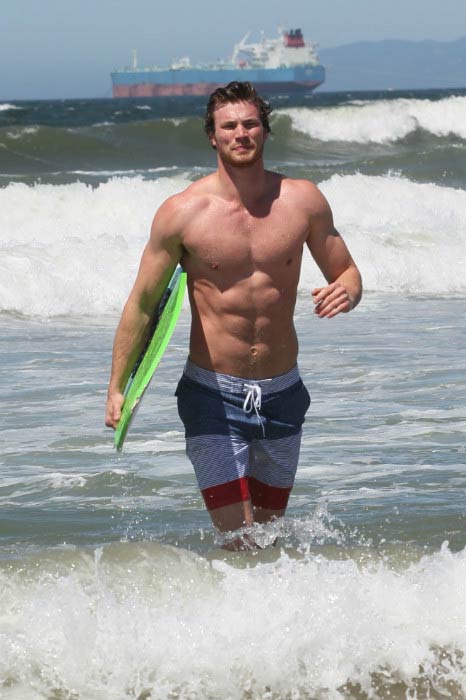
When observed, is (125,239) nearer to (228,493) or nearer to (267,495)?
(267,495)

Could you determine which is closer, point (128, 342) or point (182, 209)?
point (182, 209)

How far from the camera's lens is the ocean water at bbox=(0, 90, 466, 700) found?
12.9 feet

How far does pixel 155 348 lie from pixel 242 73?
116973 millimetres

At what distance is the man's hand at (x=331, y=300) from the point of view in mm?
4121

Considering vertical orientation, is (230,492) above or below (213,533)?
above

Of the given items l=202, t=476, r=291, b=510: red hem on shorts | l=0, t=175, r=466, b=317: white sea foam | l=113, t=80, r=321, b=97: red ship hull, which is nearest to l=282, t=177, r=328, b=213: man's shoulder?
l=202, t=476, r=291, b=510: red hem on shorts

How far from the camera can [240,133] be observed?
4.11 meters

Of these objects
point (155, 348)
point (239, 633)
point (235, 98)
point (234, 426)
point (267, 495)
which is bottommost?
point (239, 633)

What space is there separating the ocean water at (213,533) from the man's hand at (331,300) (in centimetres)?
88

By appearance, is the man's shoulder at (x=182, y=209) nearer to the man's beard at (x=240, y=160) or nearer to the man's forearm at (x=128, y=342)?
the man's beard at (x=240, y=160)

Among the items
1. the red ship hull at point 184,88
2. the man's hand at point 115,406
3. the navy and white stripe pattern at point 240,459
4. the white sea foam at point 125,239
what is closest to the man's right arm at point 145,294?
the man's hand at point 115,406

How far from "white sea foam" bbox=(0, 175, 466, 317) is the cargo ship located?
314 ft

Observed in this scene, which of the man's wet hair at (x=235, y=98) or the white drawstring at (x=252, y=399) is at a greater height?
the man's wet hair at (x=235, y=98)

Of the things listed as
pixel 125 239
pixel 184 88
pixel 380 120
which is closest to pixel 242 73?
pixel 184 88
